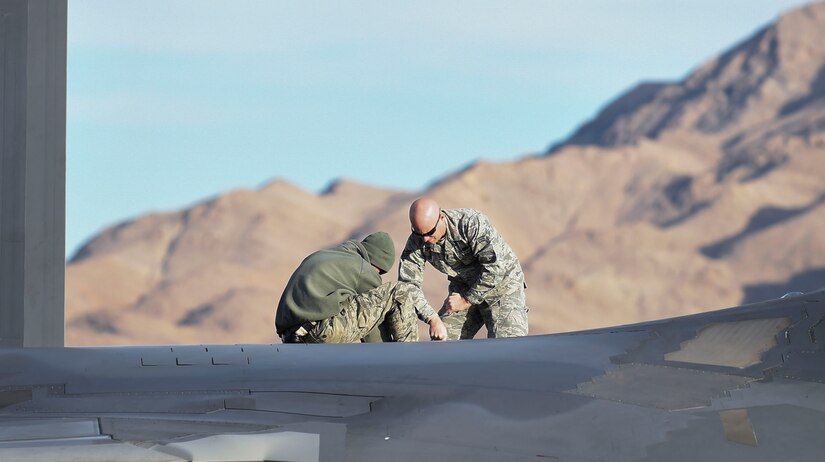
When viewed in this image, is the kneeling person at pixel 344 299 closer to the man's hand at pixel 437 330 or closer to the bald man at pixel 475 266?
the man's hand at pixel 437 330

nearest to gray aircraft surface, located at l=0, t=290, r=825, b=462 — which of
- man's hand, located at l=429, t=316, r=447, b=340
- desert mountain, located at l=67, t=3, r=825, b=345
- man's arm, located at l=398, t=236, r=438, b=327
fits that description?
man's hand, located at l=429, t=316, r=447, b=340

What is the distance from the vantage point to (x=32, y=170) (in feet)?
38.3

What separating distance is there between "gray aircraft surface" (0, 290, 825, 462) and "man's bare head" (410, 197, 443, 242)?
14.4 feet

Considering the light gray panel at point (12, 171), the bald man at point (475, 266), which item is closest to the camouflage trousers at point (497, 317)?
the bald man at point (475, 266)

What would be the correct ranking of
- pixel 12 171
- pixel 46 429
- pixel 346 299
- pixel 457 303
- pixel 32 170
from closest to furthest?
pixel 46 429
pixel 346 299
pixel 457 303
pixel 12 171
pixel 32 170

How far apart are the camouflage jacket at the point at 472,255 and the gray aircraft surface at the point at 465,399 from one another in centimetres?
488

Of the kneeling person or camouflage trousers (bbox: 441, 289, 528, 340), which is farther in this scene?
camouflage trousers (bbox: 441, 289, 528, 340)

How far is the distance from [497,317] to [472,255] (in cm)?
67

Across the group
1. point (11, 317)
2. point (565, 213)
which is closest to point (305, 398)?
point (11, 317)

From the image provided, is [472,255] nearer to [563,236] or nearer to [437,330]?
[437,330]

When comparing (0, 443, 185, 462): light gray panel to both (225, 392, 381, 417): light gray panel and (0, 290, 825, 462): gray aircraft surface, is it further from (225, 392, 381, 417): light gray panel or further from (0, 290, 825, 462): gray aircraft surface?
(225, 392, 381, 417): light gray panel

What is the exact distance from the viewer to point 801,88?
101125mm

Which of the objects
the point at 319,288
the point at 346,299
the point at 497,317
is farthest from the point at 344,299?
the point at 497,317

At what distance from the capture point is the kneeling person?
26.7 ft
